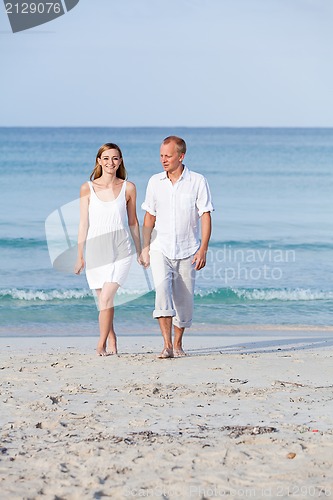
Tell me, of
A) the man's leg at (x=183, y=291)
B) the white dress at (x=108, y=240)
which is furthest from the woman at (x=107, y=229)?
the man's leg at (x=183, y=291)

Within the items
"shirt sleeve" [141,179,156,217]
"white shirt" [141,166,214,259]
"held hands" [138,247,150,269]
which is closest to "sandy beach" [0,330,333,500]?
"held hands" [138,247,150,269]

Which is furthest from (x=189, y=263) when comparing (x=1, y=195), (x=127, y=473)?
(x=1, y=195)

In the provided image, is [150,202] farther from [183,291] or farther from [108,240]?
[183,291]

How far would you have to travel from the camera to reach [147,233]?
6883mm

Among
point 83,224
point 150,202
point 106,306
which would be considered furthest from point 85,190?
point 106,306

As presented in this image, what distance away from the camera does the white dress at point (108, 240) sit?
6.84 meters

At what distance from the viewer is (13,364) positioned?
6.70 metres

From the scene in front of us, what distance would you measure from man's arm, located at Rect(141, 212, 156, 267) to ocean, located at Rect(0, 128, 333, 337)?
489 millimetres

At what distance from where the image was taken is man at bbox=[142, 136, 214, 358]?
668 cm

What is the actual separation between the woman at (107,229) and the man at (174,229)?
0.17 m

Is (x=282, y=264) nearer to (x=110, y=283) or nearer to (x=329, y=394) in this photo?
(x=110, y=283)

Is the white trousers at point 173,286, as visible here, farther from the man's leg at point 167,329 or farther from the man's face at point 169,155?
the man's face at point 169,155

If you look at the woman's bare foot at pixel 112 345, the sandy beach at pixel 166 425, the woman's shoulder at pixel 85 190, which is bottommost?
the sandy beach at pixel 166 425

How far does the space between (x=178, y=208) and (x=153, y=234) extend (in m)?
0.34
